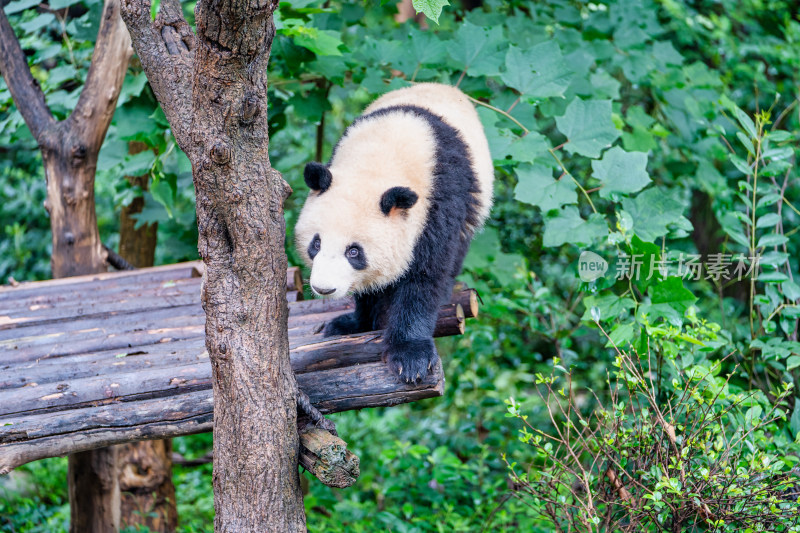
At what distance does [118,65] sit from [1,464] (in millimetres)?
2193

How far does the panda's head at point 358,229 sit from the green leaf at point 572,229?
2.42 ft

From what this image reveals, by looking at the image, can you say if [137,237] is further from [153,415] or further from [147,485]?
[153,415]

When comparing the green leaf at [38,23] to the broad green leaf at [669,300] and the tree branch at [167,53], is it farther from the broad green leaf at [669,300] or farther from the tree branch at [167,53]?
the broad green leaf at [669,300]

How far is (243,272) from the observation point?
191 cm

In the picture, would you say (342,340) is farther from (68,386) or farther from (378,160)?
(68,386)

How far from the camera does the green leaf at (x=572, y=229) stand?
2996mm

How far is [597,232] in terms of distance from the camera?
303 centimetres

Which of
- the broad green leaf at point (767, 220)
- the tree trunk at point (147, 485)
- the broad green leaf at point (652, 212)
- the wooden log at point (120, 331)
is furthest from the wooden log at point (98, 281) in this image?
the broad green leaf at point (767, 220)

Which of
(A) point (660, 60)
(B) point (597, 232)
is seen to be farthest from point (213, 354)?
(A) point (660, 60)

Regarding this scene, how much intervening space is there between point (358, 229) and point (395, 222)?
0.14 metres

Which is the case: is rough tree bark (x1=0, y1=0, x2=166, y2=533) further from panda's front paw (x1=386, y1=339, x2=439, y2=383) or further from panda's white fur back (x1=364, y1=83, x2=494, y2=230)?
panda's front paw (x1=386, y1=339, x2=439, y2=383)

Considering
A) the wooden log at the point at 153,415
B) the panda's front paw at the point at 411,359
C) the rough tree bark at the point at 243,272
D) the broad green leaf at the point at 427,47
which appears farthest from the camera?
the broad green leaf at the point at 427,47

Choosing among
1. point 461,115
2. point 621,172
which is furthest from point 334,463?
point 621,172

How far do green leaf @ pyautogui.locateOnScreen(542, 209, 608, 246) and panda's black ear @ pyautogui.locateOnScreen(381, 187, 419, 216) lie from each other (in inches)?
32.1
